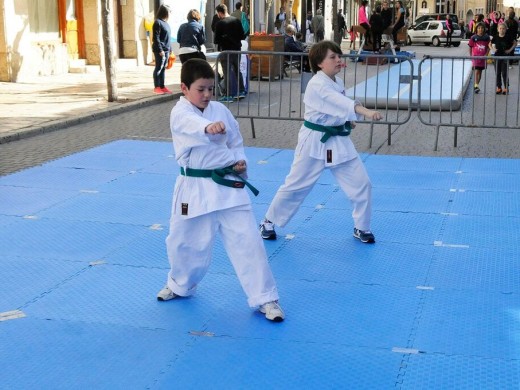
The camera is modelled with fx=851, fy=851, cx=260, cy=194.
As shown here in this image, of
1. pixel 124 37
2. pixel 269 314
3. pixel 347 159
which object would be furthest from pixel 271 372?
pixel 124 37

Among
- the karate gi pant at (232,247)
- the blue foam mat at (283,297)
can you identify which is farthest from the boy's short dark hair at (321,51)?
the karate gi pant at (232,247)

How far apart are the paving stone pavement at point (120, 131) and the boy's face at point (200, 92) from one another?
543cm

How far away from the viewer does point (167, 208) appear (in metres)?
8.09

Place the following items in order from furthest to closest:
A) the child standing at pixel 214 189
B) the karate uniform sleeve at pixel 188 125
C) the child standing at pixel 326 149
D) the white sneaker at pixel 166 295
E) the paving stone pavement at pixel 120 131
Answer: the paving stone pavement at pixel 120 131 → the child standing at pixel 326 149 → the white sneaker at pixel 166 295 → the child standing at pixel 214 189 → the karate uniform sleeve at pixel 188 125

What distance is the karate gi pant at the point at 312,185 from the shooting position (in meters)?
6.67

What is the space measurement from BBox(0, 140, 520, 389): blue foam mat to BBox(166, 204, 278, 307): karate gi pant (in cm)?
22

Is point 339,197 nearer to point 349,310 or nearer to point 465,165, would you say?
point 465,165

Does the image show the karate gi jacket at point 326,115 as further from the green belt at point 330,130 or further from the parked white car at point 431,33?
the parked white car at point 431,33

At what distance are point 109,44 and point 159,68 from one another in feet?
6.81

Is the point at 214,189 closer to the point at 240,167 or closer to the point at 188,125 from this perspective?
the point at 240,167

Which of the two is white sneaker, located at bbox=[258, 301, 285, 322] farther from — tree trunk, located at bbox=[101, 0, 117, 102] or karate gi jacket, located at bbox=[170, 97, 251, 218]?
tree trunk, located at bbox=[101, 0, 117, 102]

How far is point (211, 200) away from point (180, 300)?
0.83 meters

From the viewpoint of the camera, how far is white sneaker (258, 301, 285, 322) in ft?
16.7

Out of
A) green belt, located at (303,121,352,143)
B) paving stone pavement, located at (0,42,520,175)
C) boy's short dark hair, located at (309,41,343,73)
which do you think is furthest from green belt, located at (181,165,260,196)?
paving stone pavement, located at (0,42,520,175)
